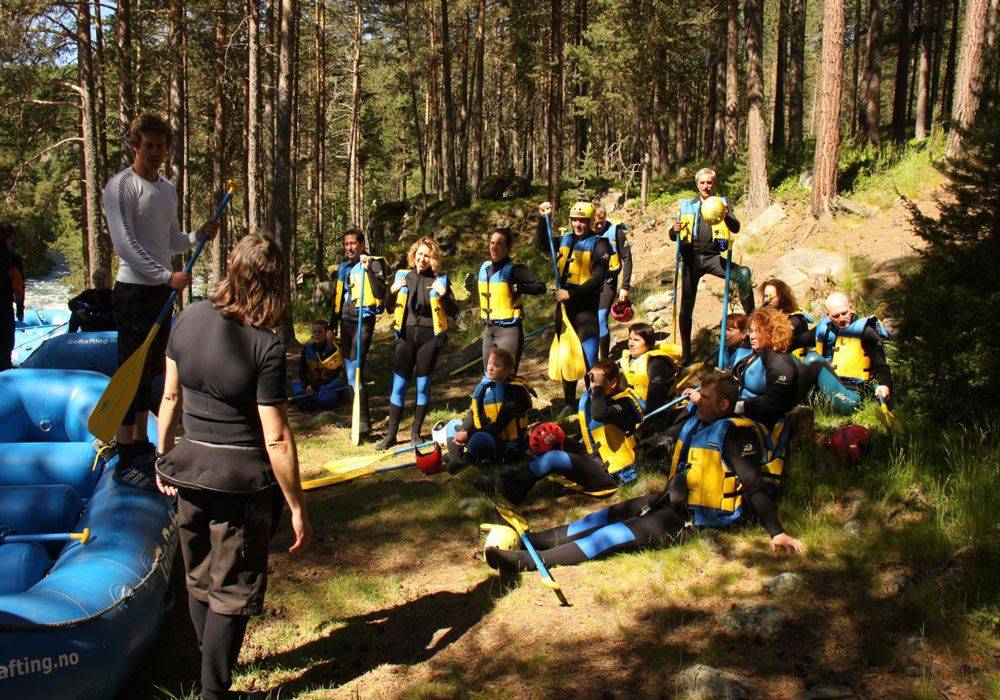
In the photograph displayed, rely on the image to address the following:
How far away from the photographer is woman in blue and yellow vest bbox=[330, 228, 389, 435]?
7.91m

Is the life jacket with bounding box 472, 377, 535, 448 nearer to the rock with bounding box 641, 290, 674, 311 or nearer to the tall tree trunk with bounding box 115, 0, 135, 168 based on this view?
the rock with bounding box 641, 290, 674, 311

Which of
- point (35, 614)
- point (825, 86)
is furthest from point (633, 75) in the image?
point (35, 614)

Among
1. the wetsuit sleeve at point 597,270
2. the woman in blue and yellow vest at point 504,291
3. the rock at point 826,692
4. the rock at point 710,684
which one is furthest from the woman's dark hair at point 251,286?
the wetsuit sleeve at point 597,270

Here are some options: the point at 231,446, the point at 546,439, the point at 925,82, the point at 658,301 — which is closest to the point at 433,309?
the point at 546,439

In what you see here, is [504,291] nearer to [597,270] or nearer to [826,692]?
[597,270]

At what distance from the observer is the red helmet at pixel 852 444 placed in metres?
4.98

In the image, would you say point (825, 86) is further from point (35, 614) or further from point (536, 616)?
point (35, 614)

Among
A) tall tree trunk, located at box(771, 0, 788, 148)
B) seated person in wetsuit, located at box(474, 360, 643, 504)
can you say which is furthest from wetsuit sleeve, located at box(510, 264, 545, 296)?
tall tree trunk, located at box(771, 0, 788, 148)

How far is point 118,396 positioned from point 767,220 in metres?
11.3

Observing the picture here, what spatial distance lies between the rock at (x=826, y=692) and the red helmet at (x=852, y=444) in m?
2.17

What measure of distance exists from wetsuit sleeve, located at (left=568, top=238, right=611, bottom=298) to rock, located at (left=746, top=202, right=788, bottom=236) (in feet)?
20.8

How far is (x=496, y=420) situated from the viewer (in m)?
6.21

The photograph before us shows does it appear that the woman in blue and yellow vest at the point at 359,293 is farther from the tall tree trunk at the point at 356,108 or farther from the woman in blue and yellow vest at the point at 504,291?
the tall tree trunk at the point at 356,108

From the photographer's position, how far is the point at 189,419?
313 centimetres
